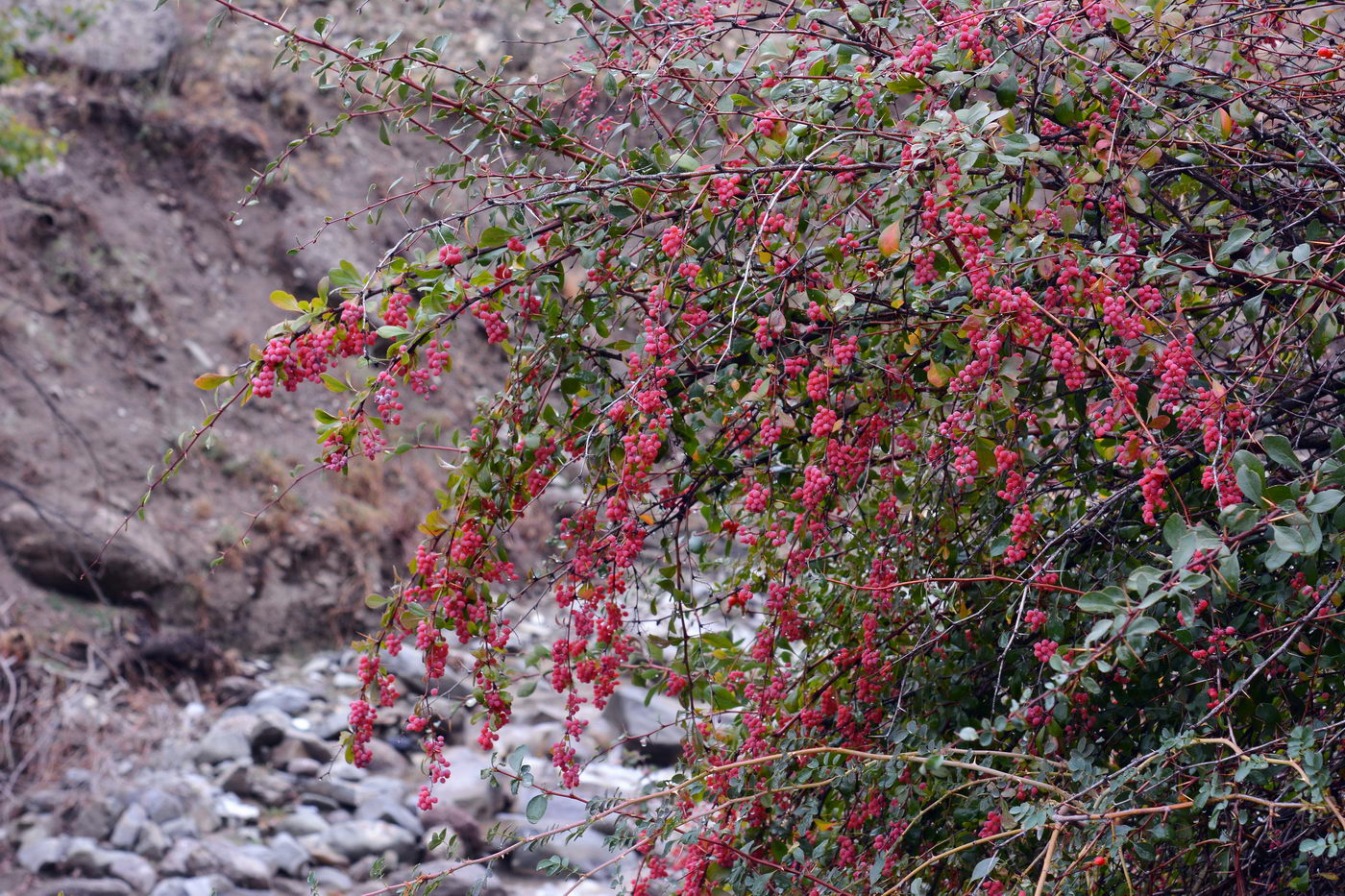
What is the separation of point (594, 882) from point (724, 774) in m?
3.63

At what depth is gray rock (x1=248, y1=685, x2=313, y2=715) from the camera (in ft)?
20.1

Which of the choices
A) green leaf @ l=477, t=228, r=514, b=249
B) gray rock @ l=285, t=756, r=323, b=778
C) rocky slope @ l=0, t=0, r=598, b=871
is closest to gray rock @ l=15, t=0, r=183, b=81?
rocky slope @ l=0, t=0, r=598, b=871

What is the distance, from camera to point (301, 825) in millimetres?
5203

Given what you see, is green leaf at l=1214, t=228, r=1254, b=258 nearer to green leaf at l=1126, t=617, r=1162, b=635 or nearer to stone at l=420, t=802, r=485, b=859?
green leaf at l=1126, t=617, r=1162, b=635

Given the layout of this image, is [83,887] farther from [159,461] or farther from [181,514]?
[159,461]

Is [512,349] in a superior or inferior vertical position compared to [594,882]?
superior

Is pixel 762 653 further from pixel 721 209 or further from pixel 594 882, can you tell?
pixel 594 882

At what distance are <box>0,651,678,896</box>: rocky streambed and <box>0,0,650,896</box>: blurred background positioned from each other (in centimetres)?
2

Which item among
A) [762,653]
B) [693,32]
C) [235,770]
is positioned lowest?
[235,770]

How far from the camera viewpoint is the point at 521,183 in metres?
1.70

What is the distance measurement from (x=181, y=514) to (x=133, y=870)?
9.25 ft

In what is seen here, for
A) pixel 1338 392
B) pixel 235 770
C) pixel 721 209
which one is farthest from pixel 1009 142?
pixel 235 770

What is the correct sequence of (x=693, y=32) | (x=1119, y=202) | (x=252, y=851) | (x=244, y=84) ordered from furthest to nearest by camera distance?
(x=244, y=84), (x=252, y=851), (x=693, y=32), (x=1119, y=202)

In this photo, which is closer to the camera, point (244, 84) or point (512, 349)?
point (512, 349)
